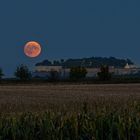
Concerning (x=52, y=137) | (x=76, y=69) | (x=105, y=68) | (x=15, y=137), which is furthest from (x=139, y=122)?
(x=76, y=69)

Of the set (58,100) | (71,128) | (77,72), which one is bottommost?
(71,128)

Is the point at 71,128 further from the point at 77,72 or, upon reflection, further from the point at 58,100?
the point at 77,72

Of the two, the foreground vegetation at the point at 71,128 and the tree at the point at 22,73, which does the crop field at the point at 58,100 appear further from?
the tree at the point at 22,73

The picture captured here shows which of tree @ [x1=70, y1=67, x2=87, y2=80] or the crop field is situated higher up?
tree @ [x1=70, y1=67, x2=87, y2=80]

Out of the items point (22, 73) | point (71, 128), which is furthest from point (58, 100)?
point (22, 73)

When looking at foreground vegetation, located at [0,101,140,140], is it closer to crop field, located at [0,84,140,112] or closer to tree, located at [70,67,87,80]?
crop field, located at [0,84,140,112]

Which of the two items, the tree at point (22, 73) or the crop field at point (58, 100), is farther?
the tree at point (22, 73)

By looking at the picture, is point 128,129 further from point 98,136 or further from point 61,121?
point 61,121

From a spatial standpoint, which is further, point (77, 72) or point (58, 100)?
point (77, 72)

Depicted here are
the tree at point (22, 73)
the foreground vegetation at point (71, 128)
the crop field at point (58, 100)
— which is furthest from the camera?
the tree at point (22, 73)

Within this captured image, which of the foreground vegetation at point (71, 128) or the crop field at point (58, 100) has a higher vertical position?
the crop field at point (58, 100)

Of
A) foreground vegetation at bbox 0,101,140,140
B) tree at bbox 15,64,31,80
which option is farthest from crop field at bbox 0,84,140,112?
tree at bbox 15,64,31,80

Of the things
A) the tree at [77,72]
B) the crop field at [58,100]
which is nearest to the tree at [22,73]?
the tree at [77,72]

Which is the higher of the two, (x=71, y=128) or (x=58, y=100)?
(x=58, y=100)
